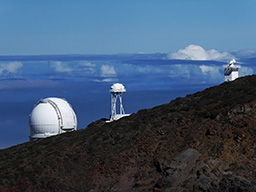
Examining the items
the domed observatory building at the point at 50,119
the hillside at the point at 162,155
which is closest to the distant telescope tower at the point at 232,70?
the domed observatory building at the point at 50,119

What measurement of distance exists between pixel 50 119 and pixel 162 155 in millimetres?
32608

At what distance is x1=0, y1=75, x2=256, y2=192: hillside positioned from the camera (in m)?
32.2

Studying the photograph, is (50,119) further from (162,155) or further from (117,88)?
(162,155)

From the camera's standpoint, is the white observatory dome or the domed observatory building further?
the white observatory dome

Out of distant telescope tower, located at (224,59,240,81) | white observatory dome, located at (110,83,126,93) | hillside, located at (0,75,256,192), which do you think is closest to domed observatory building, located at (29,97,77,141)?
white observatory dome, located at (110,83,126,93)

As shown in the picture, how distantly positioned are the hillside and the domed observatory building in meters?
19.8

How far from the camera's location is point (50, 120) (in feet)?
216

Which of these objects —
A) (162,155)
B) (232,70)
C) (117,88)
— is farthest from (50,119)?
(162,155)

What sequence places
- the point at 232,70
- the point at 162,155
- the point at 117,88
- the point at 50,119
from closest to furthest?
the point at 162,155, the point at 50,119, the point at 117,88, the point at 232,70

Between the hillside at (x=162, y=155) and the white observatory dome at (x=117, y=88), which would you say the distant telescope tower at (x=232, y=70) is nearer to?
the white observatory dome at (x=117, y=88)

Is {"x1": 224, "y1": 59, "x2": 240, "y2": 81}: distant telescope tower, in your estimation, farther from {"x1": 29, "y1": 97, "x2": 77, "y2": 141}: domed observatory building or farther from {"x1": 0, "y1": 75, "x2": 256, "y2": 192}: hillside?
{"x1": 0, "y1": 75, "x2": 256, "y2": 192}: hillside

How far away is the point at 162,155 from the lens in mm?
35625

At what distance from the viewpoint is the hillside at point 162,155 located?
106 ft

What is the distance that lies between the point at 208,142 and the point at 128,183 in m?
5.90
